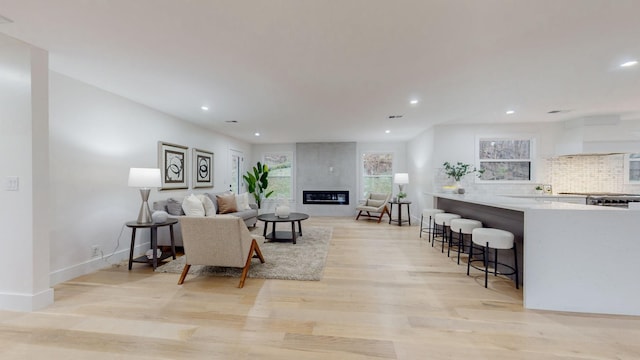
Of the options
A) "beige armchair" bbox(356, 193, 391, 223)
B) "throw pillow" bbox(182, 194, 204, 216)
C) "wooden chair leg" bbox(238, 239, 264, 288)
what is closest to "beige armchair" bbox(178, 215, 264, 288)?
"wooden chair leg" bbox(238, 239, 264, 288)

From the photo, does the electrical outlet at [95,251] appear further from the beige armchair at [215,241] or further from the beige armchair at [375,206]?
the beige armchair at [375,206]

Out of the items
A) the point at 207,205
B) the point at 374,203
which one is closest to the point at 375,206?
the point at 374,203

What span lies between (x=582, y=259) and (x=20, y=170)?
5.10 m

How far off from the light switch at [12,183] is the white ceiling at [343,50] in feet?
3.98

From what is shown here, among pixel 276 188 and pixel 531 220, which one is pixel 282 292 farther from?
pixel 276 188

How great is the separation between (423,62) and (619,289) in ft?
8.82

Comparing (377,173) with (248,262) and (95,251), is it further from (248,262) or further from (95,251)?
(95,251)

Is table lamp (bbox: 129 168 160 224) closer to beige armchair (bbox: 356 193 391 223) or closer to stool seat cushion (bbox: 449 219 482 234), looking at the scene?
stool seat cushion (bbox: 449 219 482 234)

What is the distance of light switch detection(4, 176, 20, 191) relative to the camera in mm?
2319

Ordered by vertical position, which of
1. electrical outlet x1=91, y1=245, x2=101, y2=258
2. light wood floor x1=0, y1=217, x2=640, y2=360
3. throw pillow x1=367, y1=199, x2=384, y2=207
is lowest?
light wood floor x1=0, y1=217, x2=640, y2=360

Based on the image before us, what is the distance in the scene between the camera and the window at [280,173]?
332 inches

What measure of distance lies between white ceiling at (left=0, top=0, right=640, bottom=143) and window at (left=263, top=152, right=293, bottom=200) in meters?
4.28

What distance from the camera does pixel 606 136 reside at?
4824mm

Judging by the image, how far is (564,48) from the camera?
2.31m
